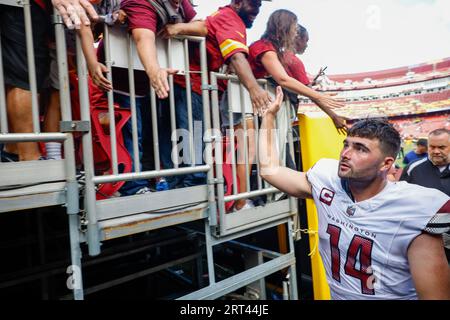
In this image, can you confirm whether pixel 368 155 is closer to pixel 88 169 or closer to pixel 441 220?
pixel 441 220

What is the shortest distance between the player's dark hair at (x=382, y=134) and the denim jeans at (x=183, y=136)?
1085 mm

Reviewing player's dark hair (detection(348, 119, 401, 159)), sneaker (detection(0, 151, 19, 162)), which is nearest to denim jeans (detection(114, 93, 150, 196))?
sneaker (detection(0, 151, 19, 162))

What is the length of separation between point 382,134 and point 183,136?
4.38ft

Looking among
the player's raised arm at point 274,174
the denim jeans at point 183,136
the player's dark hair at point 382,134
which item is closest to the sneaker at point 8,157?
the denim jeans at point 183,136

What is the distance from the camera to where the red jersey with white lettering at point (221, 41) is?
214cm

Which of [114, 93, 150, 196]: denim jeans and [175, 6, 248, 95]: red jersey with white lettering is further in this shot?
[175, 6, 248, 95]: red jersey with white lettering

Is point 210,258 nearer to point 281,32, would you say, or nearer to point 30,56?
point 30,56

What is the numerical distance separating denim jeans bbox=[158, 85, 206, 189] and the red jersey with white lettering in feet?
0.39

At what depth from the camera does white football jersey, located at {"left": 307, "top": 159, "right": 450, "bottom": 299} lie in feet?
5.31

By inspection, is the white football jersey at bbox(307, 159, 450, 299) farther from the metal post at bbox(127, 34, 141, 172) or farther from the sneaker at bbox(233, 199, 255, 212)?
the metal post at bbox(127, 34, 141, 172)
